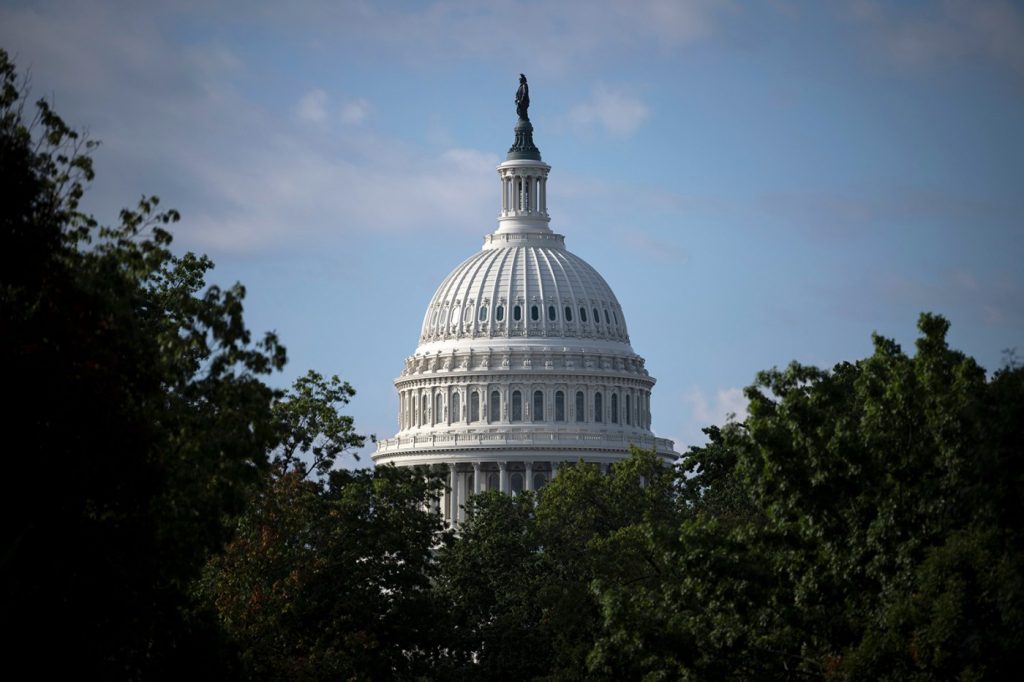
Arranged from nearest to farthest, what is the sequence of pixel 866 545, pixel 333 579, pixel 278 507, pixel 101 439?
1. pixel 101 439
2. pixel 866 545
3. pixel 278 507
4. pixel 333 579

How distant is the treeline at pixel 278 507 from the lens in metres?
39.9

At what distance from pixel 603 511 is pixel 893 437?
152 ft

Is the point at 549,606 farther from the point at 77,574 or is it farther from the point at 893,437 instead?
the point at 77,574

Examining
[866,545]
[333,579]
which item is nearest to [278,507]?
[333,579]

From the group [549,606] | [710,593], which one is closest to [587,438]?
[549,606]

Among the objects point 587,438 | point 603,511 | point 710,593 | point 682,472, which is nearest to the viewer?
point 710,593

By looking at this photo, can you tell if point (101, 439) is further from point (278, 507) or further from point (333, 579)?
point (333, 579)

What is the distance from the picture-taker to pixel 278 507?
64.6m

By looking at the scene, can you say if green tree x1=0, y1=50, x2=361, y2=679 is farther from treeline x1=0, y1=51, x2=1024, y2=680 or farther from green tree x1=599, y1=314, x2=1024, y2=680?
green tree x1=599, y1=314, x2=1024, y2=680

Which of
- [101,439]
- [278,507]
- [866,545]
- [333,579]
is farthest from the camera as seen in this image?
[333,579]

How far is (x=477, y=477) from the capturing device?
199 metres

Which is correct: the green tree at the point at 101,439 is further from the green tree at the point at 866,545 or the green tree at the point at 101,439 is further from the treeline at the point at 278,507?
the green tree at the point at 866,545

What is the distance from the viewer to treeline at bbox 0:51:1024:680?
39875 mm

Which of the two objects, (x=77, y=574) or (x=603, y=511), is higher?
(x=603, y=511)
